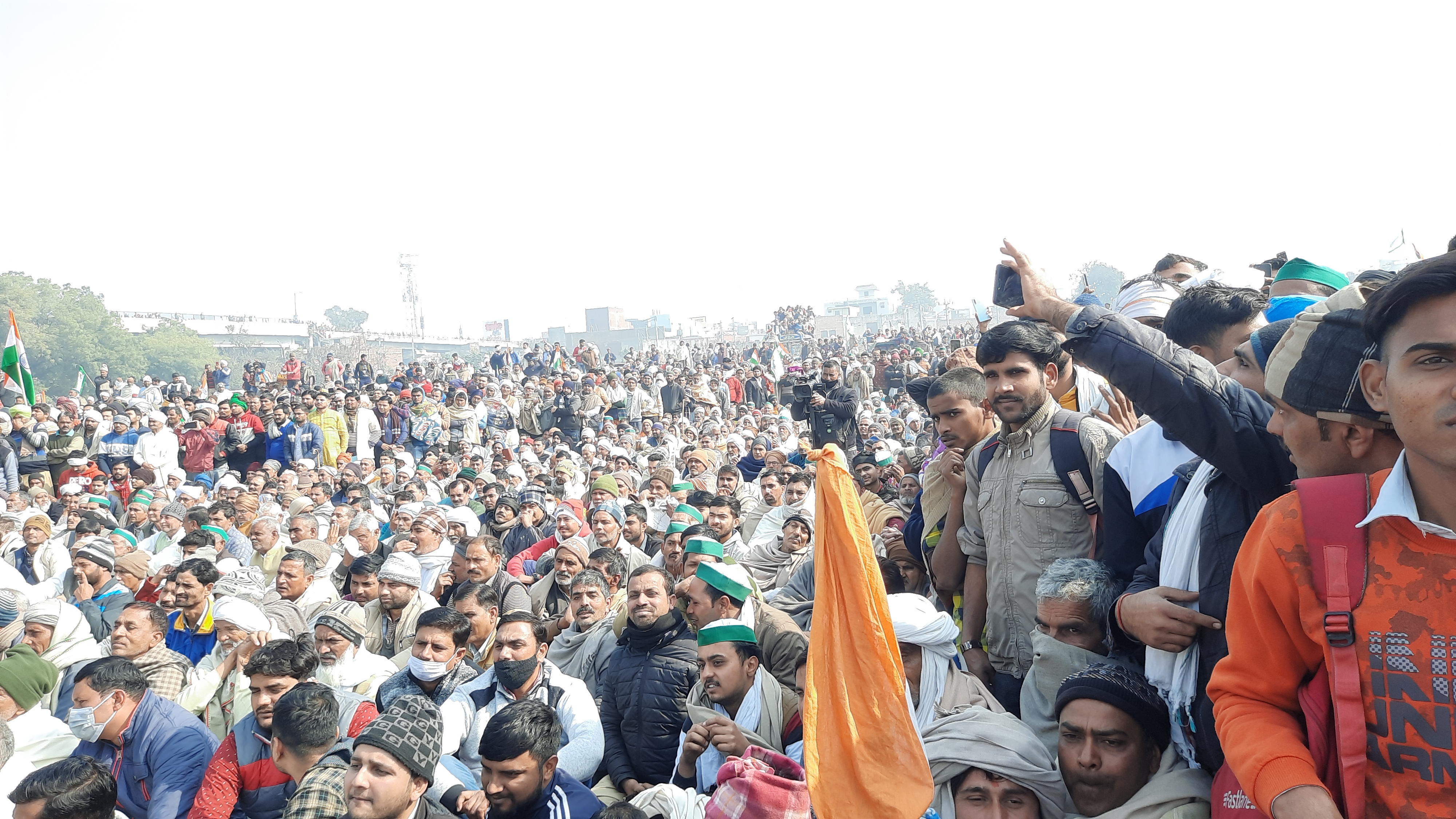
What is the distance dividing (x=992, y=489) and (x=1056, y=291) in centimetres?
95

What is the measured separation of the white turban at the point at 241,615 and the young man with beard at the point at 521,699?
1.84m

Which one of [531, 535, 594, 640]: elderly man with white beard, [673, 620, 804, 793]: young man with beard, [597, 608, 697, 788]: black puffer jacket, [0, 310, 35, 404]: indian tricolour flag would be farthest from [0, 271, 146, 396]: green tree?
[673, 620, 804, 793]: young man with beard

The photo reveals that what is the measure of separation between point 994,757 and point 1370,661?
4.66 feet

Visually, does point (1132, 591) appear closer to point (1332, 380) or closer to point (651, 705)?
point (1332, 380)

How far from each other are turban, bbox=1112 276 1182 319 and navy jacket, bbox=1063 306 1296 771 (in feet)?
5.96

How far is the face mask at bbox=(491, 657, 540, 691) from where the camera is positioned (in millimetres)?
4418

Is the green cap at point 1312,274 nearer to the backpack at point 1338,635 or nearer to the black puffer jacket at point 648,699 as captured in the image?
the backpack at point 1338,635

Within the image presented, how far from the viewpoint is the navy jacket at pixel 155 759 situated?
168 inches

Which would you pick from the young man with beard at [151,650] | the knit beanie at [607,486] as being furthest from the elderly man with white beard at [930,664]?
the knit beanie at [607,486]

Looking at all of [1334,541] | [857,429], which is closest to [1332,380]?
[1334,541]

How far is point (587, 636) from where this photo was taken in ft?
18.2

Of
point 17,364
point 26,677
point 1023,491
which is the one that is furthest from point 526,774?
point 17,364

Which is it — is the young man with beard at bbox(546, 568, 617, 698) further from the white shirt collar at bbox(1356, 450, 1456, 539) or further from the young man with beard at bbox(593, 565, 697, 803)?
the white shirt collar at bbox(1356, 450, 1456, 539)

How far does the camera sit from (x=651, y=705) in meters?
4.57
